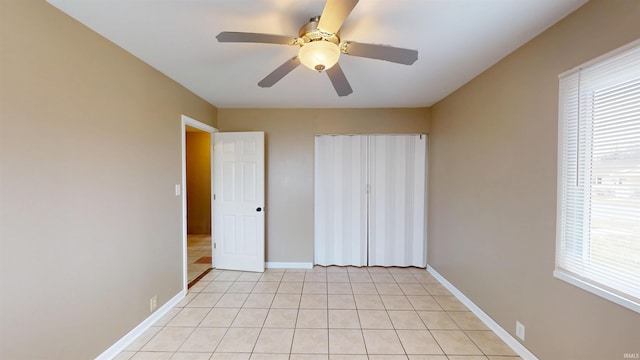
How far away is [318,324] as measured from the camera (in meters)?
2.31

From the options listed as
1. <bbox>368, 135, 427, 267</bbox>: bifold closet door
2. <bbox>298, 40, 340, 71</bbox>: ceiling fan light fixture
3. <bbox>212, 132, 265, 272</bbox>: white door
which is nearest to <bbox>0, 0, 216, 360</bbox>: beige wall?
<bbox>212, 132, 265, 272</bbox>: white door

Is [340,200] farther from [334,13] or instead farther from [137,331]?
[334,13]

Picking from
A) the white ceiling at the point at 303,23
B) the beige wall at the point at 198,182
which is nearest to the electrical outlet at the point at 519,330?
the white ceiling at the point at 303,23

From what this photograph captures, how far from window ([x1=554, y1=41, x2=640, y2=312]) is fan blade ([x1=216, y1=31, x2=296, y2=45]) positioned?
5.71ft

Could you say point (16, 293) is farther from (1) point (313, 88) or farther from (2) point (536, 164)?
(2) point (536, 164)

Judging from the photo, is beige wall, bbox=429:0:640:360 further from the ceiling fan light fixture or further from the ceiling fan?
the ceiling fan light fixture

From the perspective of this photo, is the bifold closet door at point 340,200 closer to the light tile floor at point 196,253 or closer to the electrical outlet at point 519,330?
the light tile floor at point 196,253

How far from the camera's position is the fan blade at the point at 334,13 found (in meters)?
1.12

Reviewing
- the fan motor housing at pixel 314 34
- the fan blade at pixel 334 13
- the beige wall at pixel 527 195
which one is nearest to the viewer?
the fan blade at pixel 334 13

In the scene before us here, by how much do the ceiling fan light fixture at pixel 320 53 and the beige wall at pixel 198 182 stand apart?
16.7 feet

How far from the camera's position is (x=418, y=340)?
2090mm

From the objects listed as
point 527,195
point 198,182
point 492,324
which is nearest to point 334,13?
point 527,195

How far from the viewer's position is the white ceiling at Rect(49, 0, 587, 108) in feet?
4.83

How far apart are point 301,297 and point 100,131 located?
7.92 ft
